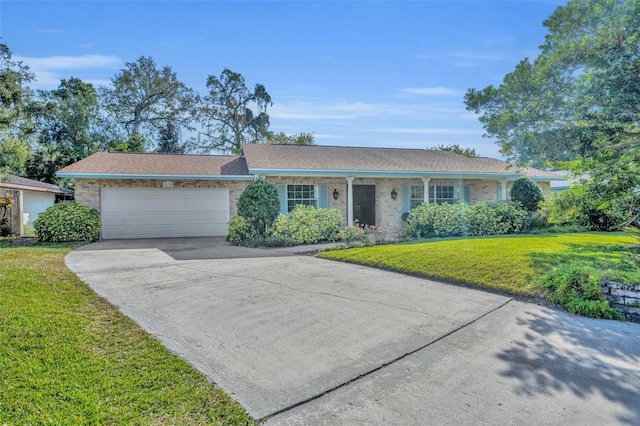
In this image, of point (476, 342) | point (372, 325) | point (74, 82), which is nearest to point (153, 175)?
point (372, 325)

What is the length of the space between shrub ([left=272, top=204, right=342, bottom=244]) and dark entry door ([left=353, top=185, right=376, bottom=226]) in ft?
9.50

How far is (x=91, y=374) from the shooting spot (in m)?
3.04

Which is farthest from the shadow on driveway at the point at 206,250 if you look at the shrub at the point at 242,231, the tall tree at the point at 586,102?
the tall tree at the point at 586,102

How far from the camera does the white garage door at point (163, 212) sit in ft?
46.3

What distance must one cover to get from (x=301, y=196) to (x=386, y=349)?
1156 centimetres

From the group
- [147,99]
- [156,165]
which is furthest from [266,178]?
[147,99]

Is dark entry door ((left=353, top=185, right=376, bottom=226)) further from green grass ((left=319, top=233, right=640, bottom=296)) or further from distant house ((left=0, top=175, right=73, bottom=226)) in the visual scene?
distant house ((left=0, top=175, right=73, bottom=226))

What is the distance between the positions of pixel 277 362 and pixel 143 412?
1.19 metres

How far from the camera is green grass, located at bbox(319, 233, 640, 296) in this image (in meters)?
6.17

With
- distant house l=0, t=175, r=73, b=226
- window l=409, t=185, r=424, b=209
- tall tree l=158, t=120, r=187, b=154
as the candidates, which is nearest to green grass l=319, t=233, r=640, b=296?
window l=409, t=185, r=424, b=209

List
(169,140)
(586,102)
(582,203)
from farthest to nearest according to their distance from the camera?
(169,140) → (582,203) → (586,102)

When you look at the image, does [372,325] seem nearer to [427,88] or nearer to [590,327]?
[590,327]

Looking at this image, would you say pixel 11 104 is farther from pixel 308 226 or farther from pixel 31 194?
pixel 308 226

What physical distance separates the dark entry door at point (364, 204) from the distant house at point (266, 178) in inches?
1.7
